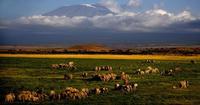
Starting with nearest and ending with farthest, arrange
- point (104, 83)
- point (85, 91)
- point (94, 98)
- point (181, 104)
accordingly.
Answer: point (181, 104) < point (94, 98) < point (85, 91) < point (104, 83)

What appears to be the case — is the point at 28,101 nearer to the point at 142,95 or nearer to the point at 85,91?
the point at 85,91

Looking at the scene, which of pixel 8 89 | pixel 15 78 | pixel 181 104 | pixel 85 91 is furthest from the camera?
pixel 15 78

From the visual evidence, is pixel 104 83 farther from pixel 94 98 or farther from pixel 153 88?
pixel 94 98

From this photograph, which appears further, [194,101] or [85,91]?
[85,91]

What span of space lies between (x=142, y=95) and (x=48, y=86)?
944 cm

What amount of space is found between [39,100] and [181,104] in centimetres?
990

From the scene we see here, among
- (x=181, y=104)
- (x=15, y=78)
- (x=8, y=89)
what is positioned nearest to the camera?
(x=181, y=104)

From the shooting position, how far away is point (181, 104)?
101 feet

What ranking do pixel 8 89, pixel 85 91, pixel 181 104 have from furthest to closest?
pixel 8 89 < pixel 85 91 < pixel 181 104

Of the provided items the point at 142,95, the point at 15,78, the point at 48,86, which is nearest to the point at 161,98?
the point at 142,95

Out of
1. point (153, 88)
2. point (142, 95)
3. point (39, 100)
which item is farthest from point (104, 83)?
point (39, 100)

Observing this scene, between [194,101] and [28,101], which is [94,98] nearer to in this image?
[28,101]

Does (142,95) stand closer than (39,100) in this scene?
No

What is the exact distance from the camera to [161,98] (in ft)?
110
